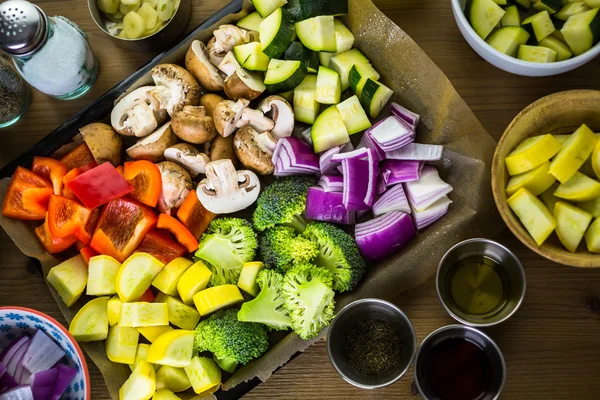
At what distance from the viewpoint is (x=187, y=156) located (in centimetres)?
207

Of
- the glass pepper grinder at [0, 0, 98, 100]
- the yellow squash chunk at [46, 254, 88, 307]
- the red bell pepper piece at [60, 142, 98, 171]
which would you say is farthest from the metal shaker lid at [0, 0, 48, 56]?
the yellow squash chunk at [46, 254, 88, 307]

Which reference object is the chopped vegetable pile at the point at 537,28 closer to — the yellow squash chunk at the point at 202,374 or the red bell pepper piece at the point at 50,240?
the yellow squash chunk at the point at 202,374

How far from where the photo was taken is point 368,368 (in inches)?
75.7

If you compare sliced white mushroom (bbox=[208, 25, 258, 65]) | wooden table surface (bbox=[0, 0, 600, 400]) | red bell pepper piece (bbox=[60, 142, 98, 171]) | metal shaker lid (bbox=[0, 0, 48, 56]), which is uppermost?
metal shaker lid (bbox=[0, 0, 48, 56])

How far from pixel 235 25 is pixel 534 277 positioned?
4.14 ft

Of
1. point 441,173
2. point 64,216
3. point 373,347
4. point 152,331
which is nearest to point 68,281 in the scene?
point 64,216

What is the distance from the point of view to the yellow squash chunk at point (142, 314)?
76.1 inches

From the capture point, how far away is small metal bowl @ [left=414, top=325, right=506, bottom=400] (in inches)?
72.5

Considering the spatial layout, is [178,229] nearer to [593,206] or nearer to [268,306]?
[268,306]

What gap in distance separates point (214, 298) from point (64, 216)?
1.80 feet

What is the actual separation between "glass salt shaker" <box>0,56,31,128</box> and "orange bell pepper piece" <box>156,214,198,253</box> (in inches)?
25.7

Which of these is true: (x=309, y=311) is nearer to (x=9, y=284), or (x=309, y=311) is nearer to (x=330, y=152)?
(x=330, y=152)

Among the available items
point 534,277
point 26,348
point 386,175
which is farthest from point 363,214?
point 26,348

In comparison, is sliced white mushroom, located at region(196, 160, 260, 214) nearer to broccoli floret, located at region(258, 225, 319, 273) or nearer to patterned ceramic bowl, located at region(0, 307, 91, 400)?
broccoli floret, located at region(258, 225, 319, 273)
